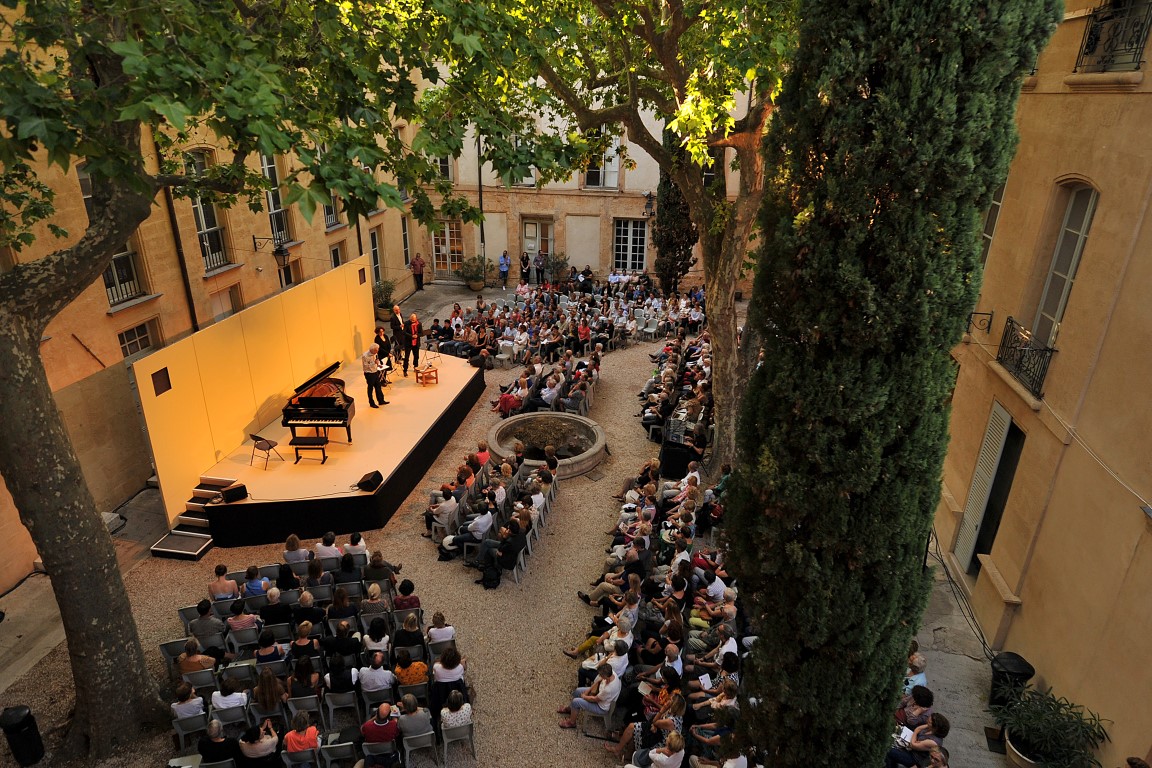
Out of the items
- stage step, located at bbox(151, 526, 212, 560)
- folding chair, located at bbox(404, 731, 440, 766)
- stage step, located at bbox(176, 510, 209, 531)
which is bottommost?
stage step, located at bbox(151, 526, 212, 560)

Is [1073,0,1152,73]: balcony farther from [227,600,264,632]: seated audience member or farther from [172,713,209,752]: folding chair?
[172,713,209,752]: folding chair

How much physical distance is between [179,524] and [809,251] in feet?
36.2

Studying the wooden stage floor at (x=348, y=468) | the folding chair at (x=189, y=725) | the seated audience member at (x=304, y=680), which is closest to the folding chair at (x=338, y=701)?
the seated audience member at (x=304, y=680)

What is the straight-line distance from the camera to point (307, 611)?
28.0 feet

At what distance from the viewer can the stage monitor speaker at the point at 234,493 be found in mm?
11078

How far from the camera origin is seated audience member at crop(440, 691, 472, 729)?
23.6 ft

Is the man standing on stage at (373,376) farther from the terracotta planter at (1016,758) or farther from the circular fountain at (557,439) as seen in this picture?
the terracotta planter at (1016,758)

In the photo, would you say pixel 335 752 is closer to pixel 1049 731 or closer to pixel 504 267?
pixel 1049 731

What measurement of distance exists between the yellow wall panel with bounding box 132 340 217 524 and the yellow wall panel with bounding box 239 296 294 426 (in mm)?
1748

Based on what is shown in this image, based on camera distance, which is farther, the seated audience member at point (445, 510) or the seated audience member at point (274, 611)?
the seated audience member at point (445, 510)

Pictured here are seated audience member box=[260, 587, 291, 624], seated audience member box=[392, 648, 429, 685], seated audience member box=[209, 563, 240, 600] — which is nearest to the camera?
seated audience member box=[392, 648, 429, 685]

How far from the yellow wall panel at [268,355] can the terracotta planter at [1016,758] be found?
13197 millimetres

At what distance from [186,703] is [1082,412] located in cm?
982

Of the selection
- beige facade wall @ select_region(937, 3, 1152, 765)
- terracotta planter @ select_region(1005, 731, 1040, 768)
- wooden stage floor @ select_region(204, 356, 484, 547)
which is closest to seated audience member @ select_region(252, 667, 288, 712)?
wooden stage floor @ select_region(204, 356, 484, 547)
